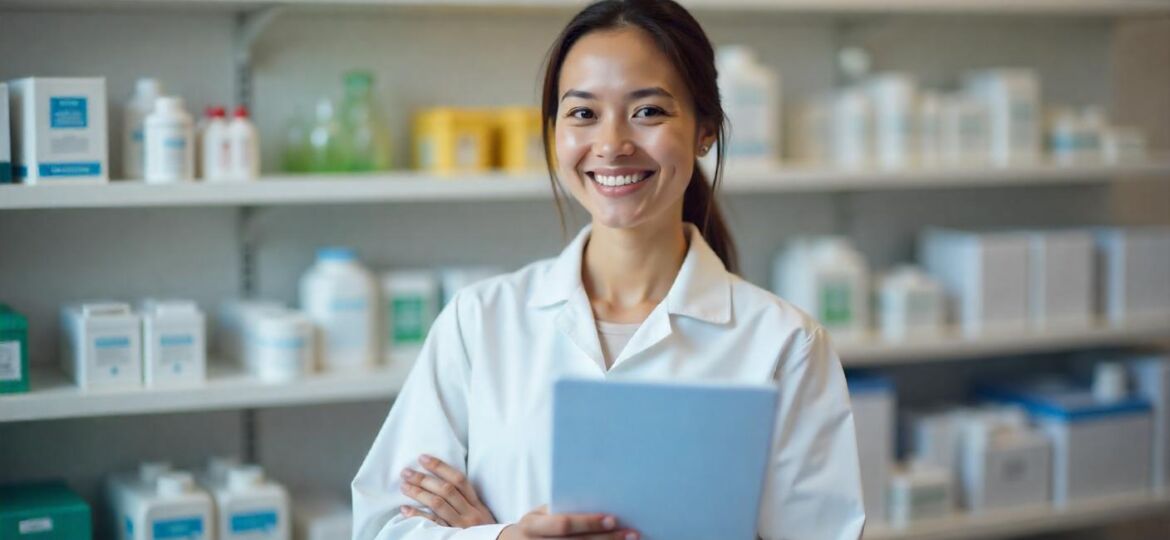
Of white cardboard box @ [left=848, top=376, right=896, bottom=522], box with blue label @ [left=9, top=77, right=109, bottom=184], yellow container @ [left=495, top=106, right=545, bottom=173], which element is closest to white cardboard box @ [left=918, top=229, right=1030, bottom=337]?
white cardboard box @ [left=848, top=376, right=896, bottom=522]

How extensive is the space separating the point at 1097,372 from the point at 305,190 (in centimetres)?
189

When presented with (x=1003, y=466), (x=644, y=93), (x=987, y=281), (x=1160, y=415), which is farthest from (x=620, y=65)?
(x=1160, y=415)

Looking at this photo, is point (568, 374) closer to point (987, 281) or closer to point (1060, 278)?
point (987, 281)

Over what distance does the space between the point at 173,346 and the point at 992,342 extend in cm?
168

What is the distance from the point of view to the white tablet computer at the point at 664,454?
Result: 1.25 m

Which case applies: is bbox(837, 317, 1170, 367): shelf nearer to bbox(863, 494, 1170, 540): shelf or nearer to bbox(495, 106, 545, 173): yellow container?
bbox(863, 494, 1170, 540): shelf

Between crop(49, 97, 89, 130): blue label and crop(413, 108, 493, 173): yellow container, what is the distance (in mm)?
634

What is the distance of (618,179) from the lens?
4.86 feet

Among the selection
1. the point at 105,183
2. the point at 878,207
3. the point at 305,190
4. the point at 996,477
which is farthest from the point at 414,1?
the point at 996,477

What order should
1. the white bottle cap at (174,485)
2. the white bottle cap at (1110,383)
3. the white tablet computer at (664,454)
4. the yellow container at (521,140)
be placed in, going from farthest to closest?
the white bottle cap at (1110,383)
the yellow container at (521,140)
the white bottle cap at (174,485)
the white tablet computer at (664,454)

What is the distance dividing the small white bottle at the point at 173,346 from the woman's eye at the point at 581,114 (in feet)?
3.17

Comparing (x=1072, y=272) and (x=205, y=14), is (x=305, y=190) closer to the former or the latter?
(x=205, y=14)

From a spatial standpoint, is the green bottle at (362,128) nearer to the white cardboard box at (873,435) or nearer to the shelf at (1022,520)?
the white cardboard box at (873,435)

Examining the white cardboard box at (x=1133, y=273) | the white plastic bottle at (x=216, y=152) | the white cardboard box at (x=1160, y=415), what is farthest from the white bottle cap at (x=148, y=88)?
the white cardboard box at (x=1160, y=415)
